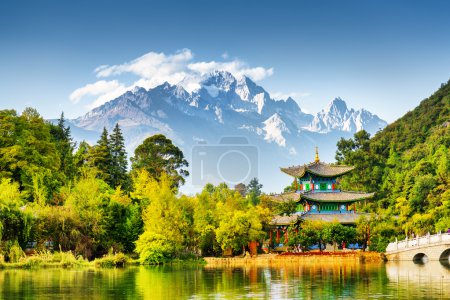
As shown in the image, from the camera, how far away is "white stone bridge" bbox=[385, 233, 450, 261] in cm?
3415

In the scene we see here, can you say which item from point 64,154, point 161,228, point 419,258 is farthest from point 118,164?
point 419,258

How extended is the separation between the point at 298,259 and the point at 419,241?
7069mm

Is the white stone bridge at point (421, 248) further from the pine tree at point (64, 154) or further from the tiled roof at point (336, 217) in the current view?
the pine tree at point (64, 154)

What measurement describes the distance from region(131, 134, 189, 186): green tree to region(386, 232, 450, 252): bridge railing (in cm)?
3101

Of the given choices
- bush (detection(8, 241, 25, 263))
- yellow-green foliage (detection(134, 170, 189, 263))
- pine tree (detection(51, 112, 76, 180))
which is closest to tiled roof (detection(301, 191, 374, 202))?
yellow-green foliage (detection(134, 170, 189, 263))

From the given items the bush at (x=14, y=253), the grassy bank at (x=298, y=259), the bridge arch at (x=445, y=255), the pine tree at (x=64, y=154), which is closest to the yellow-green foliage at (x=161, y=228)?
the grassy bank at (x=298, y=259)

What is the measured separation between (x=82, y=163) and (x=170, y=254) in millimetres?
23245

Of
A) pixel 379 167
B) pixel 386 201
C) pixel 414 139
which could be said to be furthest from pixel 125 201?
pixel 414 139

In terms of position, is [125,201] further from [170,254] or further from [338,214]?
[338,214]

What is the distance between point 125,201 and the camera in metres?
41.5

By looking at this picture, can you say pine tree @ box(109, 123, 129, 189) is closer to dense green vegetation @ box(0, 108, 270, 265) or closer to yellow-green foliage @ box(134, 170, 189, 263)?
dense green vegetation @ box(0, 108, 270, 265)

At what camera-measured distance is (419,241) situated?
35.5 m

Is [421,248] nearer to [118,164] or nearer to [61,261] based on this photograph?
[61,261]

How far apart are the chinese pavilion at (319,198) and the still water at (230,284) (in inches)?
629
